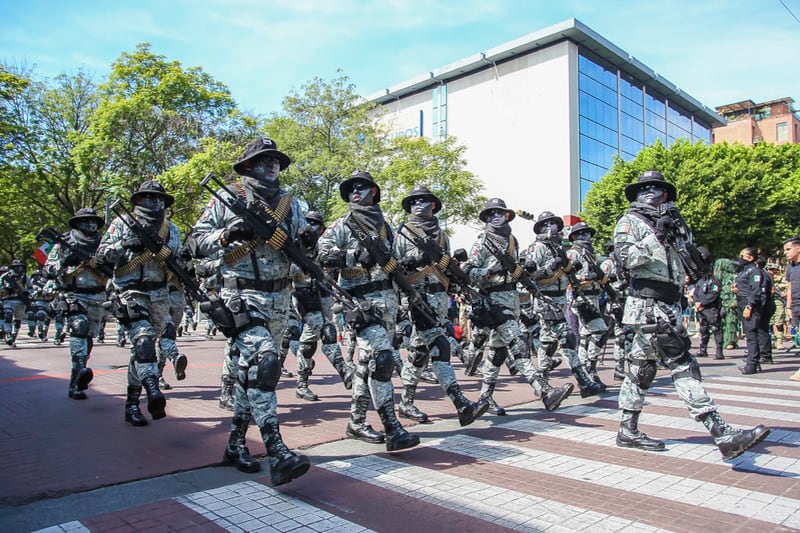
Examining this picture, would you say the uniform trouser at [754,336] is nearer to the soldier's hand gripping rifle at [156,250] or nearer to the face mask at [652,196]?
the face mask at [652,196]

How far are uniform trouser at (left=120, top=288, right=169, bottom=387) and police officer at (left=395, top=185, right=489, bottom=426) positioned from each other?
2575 mm

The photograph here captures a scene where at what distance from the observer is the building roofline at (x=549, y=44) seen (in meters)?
36.9

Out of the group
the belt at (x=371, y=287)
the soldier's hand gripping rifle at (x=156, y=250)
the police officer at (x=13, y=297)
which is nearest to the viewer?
the belt at (x=371, y=287)

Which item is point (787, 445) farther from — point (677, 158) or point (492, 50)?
point (492, 50)

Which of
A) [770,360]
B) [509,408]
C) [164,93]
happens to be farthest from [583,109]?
[509,408]

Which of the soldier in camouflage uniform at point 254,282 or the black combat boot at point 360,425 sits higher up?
the soldier in camouflage uniform at point 254,282

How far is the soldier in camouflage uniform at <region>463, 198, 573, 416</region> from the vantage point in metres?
6.14

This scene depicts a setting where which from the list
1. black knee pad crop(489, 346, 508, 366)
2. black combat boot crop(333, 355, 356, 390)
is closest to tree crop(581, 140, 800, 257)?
black knee pad crop(489, 346, 508, 366)

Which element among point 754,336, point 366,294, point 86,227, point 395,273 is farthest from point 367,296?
point 754,336

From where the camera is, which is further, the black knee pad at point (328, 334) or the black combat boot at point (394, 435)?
the black knee pad at point (328, 334)

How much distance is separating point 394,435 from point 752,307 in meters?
8.64

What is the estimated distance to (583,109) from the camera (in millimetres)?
38281

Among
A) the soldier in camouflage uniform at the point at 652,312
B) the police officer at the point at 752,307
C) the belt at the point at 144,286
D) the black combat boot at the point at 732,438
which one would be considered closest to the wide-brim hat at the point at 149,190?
the belt at the point at 144,286

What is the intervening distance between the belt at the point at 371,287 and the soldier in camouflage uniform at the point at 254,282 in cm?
98
